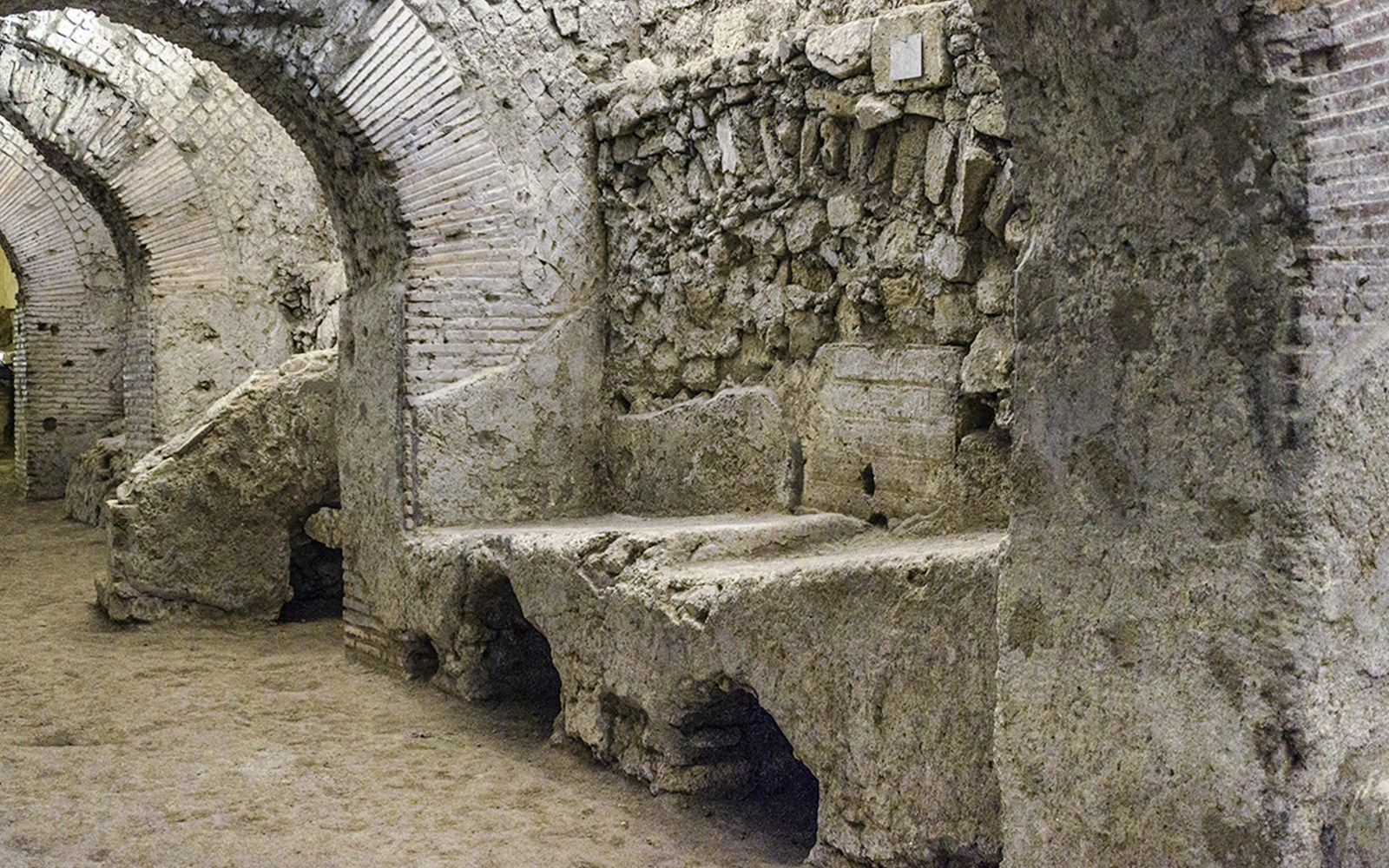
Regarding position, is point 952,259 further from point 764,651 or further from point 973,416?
point 764,651

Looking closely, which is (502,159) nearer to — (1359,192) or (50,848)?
(50,848)

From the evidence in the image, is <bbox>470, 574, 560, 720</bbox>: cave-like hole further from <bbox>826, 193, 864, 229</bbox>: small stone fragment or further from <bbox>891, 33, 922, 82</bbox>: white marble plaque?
<bbox>891, 33, 922, 82</bbox>: white marble plaque

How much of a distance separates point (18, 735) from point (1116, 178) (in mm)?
4125

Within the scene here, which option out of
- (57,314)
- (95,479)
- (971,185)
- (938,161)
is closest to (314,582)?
(95,479)

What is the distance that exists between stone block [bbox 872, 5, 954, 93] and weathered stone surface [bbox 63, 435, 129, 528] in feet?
22.6

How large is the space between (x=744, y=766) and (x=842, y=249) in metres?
1.65

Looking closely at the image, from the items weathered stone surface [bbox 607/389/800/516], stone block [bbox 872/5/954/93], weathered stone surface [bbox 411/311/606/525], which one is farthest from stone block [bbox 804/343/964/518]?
weathered stone surface [bbox 411/311/606/525]

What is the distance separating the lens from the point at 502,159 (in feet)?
18.6

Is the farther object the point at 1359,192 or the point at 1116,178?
the point at 1116,178

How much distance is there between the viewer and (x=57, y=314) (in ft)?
36.2

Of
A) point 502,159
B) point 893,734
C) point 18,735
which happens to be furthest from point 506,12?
point 893,734

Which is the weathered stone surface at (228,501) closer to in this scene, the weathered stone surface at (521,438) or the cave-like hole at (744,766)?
the weathered stone surface at (521,438)

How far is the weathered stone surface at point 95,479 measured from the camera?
9.89 meters

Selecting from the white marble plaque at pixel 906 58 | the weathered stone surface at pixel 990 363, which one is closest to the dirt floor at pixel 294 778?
the weathered stone surface at pixel 990 363
